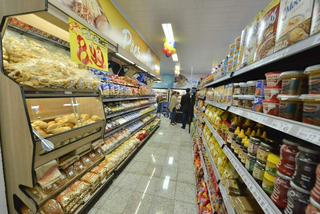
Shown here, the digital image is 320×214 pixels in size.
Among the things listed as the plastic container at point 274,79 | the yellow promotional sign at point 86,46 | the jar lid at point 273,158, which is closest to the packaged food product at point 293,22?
the plastic container at point 274,79

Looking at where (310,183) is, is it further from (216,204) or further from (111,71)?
(111,71)

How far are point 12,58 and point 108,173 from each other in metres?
1.78

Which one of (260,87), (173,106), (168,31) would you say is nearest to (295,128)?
(260,87)

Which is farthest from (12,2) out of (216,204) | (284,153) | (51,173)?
(216,204)

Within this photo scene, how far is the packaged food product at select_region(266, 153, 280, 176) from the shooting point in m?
0.60

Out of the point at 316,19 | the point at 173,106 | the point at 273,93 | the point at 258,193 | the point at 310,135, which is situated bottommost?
the point at 173,106

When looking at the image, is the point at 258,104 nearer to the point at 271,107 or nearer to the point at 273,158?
the point at 271,107

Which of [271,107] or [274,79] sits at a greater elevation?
[274,79]

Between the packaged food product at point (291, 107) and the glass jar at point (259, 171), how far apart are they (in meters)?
0.29

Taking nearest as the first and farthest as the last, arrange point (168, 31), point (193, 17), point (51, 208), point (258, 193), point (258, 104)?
point (258, 193) → point (258, 104) → point (51, 208) → point (193, 17) → point (168, 31)

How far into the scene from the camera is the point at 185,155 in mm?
3434

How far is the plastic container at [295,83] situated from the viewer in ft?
1.75

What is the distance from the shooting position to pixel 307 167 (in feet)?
1.47

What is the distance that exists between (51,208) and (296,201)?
1.79m
